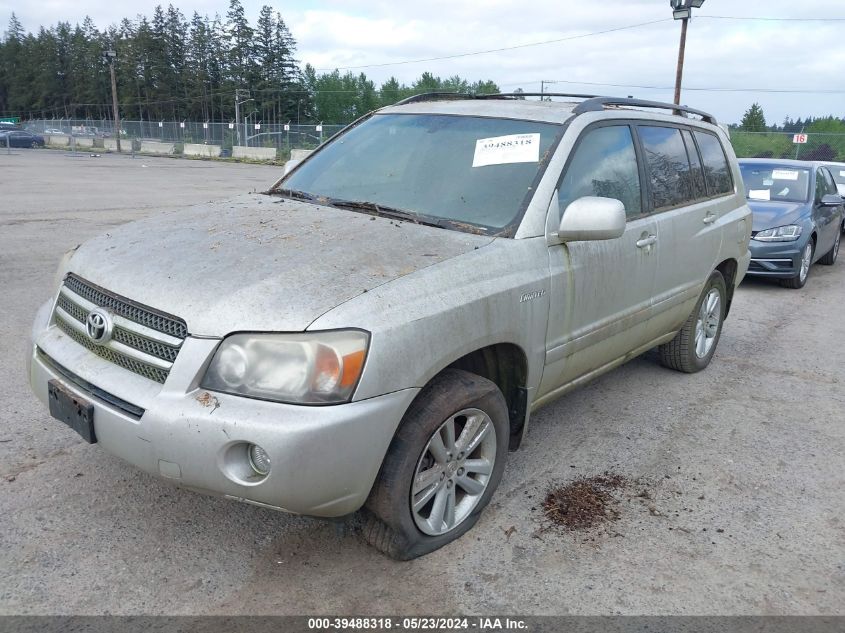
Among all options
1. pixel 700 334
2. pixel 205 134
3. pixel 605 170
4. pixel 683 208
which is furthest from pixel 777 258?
pixel 205 134

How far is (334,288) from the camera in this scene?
8.23ft

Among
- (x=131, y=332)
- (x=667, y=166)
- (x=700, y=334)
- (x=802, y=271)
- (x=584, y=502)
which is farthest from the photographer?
(x=802, y=271)

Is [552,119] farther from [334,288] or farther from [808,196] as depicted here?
[808,196]

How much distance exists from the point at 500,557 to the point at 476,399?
680 mm

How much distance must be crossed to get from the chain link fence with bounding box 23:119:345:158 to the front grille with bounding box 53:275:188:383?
1494 inches

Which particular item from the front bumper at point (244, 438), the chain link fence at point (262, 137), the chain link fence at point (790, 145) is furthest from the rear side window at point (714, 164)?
the chain link fence at point (790, 145)

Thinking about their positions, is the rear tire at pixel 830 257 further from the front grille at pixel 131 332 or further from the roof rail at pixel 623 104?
the front grille at pixel 131 332

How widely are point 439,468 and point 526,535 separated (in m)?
0.57

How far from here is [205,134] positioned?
160ft

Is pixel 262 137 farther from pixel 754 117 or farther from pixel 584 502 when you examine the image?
pixel 754 117

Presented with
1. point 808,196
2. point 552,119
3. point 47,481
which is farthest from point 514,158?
point 808,196

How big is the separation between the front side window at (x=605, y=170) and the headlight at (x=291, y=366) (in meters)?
1.53

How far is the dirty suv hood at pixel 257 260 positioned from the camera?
7.95ft

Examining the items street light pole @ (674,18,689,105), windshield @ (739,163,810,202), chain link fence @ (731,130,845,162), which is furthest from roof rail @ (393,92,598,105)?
chain link fence @ (731,130,845,162)
